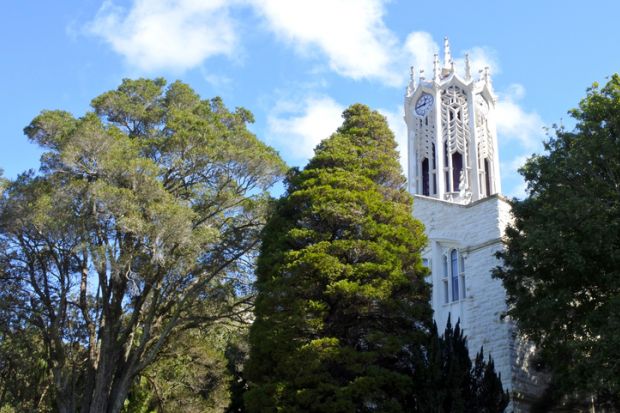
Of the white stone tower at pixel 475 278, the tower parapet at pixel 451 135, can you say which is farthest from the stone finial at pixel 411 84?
the white stone tower at pixel 475 278

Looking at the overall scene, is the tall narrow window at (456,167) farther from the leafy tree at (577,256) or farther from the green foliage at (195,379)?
the leafy tree at (577,256)

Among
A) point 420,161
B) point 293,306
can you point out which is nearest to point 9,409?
point 293,306

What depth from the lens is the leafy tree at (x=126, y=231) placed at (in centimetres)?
1794

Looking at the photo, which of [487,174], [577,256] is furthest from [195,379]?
[487,174]

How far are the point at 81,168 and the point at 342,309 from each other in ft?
27.7

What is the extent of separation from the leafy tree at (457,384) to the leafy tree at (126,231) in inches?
267

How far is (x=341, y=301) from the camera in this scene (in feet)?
50.5

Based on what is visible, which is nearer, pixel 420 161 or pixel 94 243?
pixel 94 243

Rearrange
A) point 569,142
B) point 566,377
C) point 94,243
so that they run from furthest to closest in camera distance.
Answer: point 94,243 < point 569,142 < point 566,377

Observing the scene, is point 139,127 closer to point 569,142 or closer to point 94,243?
point 94,243

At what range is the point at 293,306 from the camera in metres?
15.4

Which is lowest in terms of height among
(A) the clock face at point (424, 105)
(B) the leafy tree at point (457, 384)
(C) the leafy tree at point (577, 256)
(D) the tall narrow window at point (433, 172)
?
(B) the leafy tree at point (457, 384)

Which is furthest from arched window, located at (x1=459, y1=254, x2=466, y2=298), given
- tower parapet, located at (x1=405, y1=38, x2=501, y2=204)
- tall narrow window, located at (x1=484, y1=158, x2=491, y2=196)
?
tall narrow window, located at (x1=484, y1=158, x2=491, y2=196)

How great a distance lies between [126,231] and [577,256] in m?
11.2
